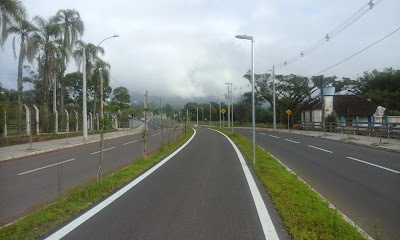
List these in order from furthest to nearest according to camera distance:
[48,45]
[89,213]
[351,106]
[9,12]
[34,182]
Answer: [351,106] < [48,45] < [9,12] < [34,182] < [89,213]

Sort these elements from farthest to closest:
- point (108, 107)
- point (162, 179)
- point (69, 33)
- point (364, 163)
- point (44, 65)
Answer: point (69, 33) → point (44, 65) → point (364, 163) → point (108, 107) → point (162, 179)

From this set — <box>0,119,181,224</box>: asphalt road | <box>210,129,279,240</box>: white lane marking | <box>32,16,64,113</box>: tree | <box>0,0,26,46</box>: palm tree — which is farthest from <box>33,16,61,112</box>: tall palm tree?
<box>210,129,279,240</box>: white lane marking

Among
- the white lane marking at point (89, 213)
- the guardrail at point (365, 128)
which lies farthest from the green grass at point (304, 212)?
the guardrail at point (365, 128)

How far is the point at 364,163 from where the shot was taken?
13.2 m

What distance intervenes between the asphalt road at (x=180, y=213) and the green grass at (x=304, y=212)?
223 millimetres

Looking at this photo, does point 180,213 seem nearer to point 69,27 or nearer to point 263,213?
point 263,213

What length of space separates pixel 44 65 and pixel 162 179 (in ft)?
89.2

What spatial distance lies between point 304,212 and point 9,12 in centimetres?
2089

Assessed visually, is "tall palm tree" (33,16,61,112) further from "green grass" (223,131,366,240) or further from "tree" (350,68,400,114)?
"tree" (350,68,400,114)

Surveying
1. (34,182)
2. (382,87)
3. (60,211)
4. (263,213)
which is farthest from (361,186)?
(382,87)

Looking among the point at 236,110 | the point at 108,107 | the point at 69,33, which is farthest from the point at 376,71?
the point at 108,107

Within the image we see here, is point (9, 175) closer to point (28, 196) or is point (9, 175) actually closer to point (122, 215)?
point (28, 196)

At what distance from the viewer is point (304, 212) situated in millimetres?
6035

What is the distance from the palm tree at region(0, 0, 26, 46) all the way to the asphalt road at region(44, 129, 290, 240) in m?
16.2
